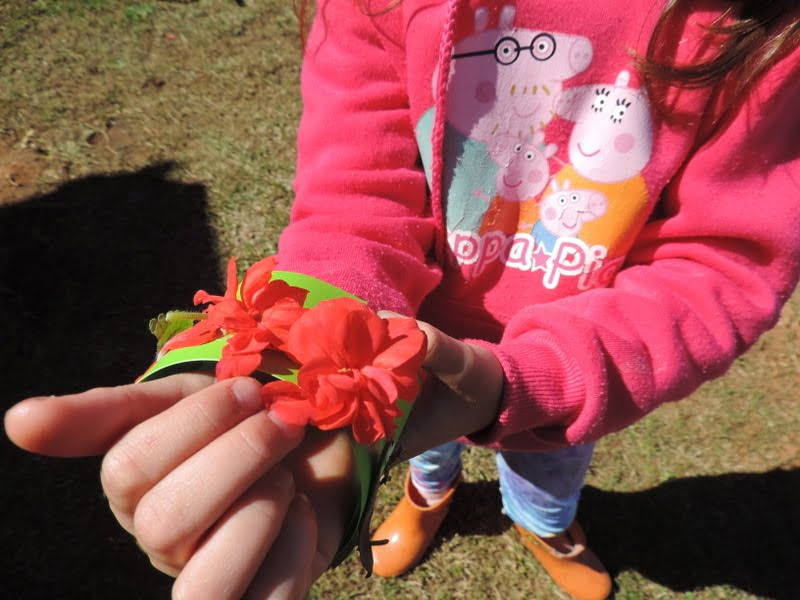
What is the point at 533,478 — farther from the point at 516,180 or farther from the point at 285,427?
the point at 285,427

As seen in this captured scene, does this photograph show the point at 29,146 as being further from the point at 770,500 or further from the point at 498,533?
the point at 770,500

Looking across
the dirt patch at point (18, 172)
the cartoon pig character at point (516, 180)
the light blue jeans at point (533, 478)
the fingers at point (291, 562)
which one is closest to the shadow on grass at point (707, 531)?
the light blue jeans at point (533, 478)

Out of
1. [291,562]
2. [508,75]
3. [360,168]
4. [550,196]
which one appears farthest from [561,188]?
[291,562]

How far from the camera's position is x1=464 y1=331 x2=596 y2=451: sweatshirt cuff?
0.73 metres

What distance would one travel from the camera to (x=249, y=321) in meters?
0.54

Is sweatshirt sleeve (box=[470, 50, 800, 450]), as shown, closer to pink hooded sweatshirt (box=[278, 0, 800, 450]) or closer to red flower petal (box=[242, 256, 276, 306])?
pink hooded sweatshirt (box=[278, 0, 800, 450])

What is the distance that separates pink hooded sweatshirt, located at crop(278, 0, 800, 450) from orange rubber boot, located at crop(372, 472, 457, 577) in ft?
2.66

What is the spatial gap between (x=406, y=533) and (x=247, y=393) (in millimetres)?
1203

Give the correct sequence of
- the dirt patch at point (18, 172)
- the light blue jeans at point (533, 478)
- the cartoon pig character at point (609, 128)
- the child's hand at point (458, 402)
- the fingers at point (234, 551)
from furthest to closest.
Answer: the dirt patch at point (18, 172), the light blue jeans at point (533, 478), the cartoon pig character at point (609, 128), the child's hand at point (458, 402), the fingers at point (234, 551)

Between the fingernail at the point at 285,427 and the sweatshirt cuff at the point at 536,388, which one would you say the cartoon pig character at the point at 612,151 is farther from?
the fingernail at the point at 285,427

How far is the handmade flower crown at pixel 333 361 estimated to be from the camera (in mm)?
486

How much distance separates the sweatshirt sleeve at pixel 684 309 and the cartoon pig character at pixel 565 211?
0.31ft

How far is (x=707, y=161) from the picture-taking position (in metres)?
0.74

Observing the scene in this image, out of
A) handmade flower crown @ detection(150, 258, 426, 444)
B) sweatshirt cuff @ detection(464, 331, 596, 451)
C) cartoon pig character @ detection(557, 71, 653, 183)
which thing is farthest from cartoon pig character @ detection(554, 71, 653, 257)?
handmade flower crown @ detection(150, 258, 426, 444)
